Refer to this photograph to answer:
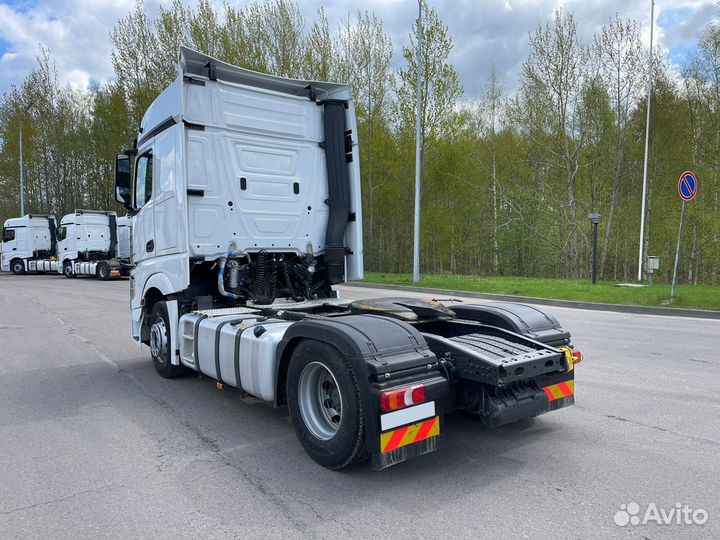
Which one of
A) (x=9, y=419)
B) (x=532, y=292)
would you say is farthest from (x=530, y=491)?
(x=532, y=292)

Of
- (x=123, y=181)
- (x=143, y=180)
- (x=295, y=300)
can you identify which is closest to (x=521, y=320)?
(x=295, y=300)

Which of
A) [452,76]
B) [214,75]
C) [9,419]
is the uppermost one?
[452,76]

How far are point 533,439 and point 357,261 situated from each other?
3377mm

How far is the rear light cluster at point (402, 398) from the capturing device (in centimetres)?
313

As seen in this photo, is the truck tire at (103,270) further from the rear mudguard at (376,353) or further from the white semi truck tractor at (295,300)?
the rear mudguard at (376,353)

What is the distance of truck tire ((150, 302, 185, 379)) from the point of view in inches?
245

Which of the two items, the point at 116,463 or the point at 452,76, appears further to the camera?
the point at 452,76

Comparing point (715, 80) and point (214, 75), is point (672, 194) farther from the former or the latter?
point (214, 75)

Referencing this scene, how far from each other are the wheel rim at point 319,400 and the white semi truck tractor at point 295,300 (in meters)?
0.01

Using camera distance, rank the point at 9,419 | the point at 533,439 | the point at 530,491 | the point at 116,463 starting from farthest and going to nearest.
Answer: the point at 9,419
the point at 533,439
the point at 116,463
the point at 530,491

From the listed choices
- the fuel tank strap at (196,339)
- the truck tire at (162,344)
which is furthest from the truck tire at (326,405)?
the truck tire at (162,344)

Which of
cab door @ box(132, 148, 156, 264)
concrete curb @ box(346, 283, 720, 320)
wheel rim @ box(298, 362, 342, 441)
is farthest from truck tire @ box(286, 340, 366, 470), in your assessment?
concrete curb @ box(346, 283, 720, 320)

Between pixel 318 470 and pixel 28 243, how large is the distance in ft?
106

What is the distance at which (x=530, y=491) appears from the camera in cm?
328
